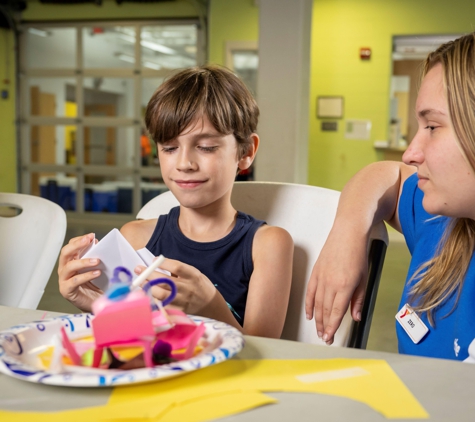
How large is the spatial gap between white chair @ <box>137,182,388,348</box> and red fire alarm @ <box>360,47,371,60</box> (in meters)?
6.06

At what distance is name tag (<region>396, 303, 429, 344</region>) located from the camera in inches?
38.3

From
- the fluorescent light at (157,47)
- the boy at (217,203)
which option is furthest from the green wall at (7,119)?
the boy at (217,203)

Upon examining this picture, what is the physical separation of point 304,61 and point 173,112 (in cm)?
422

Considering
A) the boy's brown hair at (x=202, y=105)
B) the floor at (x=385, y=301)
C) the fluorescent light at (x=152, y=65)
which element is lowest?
the floor at (x=385, y=301)

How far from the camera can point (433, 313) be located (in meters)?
0.97

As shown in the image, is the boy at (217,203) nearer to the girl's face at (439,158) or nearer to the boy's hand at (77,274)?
the boy's hand at (77,274)

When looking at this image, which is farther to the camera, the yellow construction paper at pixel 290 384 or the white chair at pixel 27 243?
the white chair at pixel 27 243

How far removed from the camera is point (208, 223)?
137 cm

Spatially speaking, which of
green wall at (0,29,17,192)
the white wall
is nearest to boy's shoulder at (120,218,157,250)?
the white wall

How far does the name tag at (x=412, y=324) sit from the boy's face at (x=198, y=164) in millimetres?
495

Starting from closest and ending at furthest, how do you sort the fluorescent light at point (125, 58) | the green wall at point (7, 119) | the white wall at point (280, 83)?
the white wall at point (280, 83) → the fluorescent light at point (125, 58) → the green wall at point (7, 119)

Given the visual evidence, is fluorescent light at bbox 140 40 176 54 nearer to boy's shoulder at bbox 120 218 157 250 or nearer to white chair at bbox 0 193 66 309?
white chair at bbox 0 193 66 309

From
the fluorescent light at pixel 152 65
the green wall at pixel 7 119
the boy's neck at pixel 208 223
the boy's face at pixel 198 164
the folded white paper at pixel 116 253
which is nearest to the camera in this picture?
Result: the folded white paper at pixel 116 253

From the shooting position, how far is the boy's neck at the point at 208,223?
4.45ft
